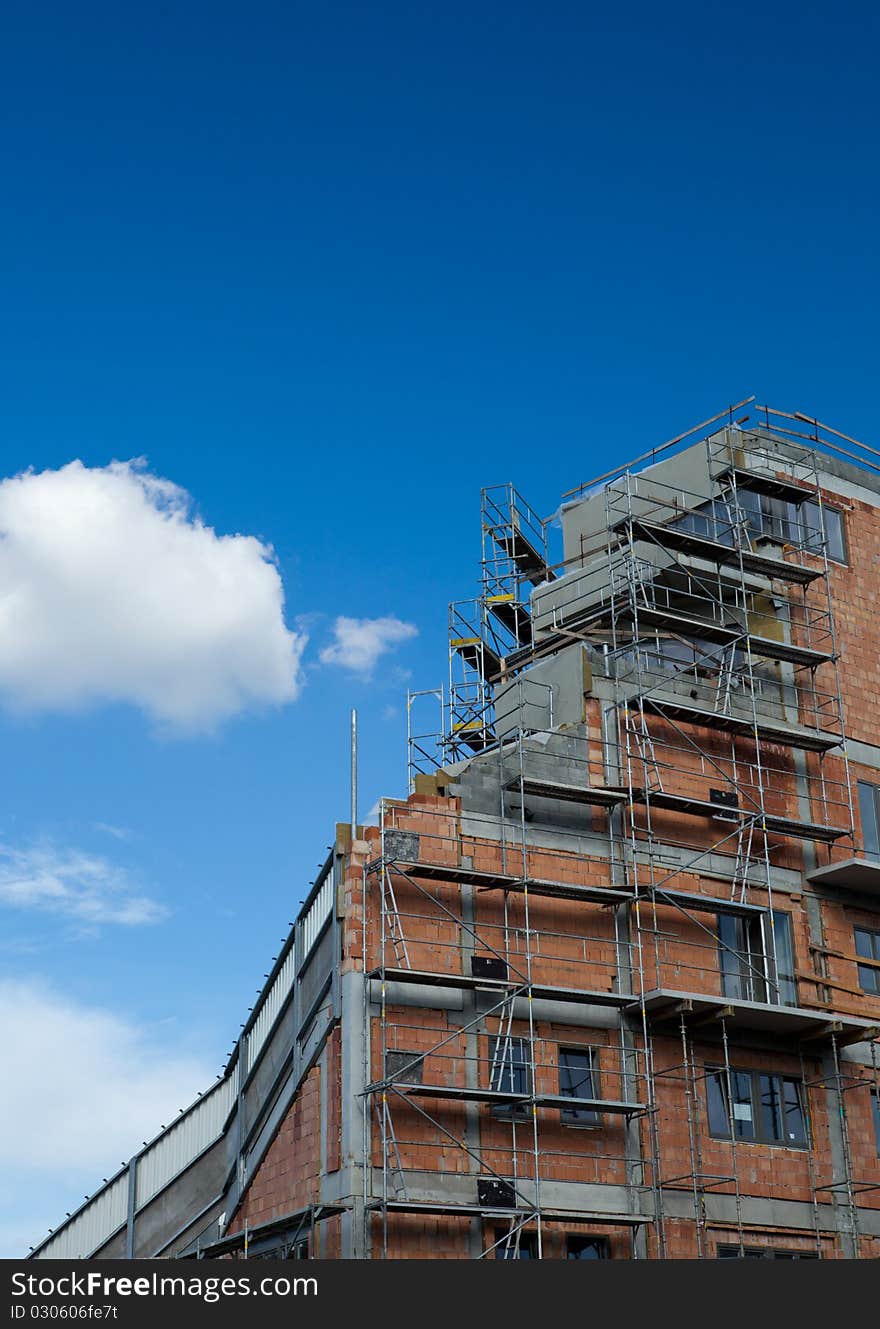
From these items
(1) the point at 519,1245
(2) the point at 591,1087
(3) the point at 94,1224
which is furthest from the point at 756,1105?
(3) the point at 94,1224

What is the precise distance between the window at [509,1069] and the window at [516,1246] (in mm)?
1956

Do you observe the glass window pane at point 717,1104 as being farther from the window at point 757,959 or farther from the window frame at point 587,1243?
the window frame at point 587,1243

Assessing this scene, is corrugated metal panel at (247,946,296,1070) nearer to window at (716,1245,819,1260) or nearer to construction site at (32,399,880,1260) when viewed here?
construction site at (32,399,880,1260)

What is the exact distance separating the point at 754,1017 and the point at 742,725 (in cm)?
596

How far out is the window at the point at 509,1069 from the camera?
28250 millimetres

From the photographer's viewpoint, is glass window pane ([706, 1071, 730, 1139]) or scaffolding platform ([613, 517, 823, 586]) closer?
glass window pane ([706, 1071, 730, 1139])

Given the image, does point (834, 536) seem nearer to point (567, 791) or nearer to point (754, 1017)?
point (567, 791)

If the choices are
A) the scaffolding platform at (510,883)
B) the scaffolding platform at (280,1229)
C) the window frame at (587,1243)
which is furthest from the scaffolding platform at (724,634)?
the scaffolding platform at (280,1229)

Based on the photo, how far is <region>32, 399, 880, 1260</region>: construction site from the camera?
27719 millimetres

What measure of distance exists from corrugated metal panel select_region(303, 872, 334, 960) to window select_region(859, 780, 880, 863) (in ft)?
38.8

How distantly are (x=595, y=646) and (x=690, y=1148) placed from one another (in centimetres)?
1071

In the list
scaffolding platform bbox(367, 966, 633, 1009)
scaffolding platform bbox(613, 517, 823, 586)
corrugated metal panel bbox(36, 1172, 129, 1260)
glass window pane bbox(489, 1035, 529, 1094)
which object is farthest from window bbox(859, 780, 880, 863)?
corrugated metal panel bbox(36, 1172, 129, 1260)

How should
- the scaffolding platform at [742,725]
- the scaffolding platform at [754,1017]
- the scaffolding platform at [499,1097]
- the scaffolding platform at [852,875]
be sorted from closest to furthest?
the scaffolding platform at [499,1097] < the scaffolding platform at [754,1017] < the scaffolding platform at [852,875] < the scaffolding platform at [742,725]

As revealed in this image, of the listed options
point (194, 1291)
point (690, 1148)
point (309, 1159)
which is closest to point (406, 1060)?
point (309, 1159)
